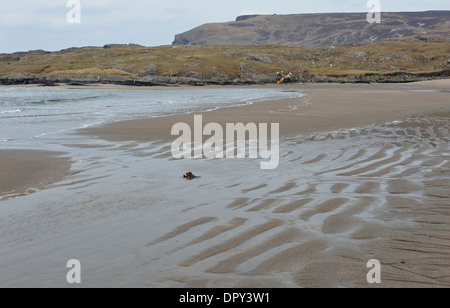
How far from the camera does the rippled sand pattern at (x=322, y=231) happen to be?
3475 millimetres

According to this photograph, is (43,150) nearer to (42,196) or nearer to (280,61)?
(42,196)

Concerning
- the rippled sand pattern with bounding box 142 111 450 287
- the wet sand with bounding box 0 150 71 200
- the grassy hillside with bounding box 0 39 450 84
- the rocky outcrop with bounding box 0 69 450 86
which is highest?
the grassy hillside with bounding box 0 39 450 84

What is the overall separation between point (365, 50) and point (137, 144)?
84634 millimetres

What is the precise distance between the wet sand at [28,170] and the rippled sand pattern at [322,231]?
2970mm

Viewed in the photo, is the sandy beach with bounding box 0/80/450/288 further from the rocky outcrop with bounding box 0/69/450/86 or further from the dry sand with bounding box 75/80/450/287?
the rocky outcrop with bounding box 0/69/450/86

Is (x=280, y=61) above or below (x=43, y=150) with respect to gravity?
above

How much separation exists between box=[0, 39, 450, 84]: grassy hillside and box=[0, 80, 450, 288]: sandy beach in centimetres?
6050

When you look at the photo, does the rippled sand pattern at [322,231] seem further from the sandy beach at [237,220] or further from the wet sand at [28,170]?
the wet sand at [28,170]

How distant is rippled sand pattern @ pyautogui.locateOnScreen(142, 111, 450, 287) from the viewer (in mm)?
3475

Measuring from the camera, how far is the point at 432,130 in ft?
40.3

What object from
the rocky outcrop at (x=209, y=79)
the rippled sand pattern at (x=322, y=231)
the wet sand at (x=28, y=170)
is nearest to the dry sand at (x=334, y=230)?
the rippled sand pattern at (x=322, y=231)

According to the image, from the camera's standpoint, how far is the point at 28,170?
316 inches

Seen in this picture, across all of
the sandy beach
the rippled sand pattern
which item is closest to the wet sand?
the sandy beach

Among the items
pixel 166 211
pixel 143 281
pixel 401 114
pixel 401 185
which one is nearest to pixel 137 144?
pixel 166 211
